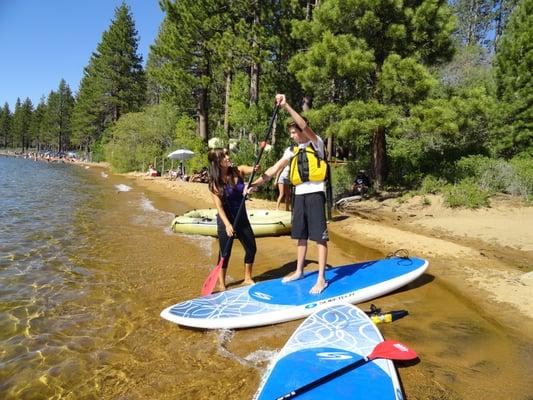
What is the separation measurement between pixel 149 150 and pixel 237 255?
2649 centimetres

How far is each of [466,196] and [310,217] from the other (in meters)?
7.83

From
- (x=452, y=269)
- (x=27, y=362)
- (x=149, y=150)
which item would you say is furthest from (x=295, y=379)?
(x=149, y=150)

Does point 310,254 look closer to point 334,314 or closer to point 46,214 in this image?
point 334,314

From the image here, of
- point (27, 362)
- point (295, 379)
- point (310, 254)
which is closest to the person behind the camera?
point (295, 379)

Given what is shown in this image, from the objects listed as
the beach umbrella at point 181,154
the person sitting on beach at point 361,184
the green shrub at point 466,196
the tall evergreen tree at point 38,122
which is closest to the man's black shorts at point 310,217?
the green shrub at point 466,196

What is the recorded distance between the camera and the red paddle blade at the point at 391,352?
3472mm

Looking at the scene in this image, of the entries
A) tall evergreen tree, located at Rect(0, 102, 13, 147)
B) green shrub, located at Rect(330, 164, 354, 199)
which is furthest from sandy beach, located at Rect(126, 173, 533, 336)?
tall evergreen tree, located at Rect(0, 102, 13, 147)

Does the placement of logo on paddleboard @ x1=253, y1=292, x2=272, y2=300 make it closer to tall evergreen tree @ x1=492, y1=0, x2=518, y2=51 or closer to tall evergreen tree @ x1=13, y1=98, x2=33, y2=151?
tall evergreen tree @ x1=492, y1=0, x2=518, y2=51

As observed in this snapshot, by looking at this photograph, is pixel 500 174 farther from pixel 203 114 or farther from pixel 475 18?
pixel 475 18

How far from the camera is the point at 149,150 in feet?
106

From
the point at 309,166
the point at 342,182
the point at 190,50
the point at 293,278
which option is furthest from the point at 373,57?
the point at 190,50

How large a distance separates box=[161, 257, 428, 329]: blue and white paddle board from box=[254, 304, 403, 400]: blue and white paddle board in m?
0.32

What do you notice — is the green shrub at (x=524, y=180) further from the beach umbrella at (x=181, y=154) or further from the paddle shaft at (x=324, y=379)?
the beach umbrella at (x=181, y=154)


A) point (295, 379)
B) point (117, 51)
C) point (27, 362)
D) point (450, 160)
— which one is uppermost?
point (117, 51)
